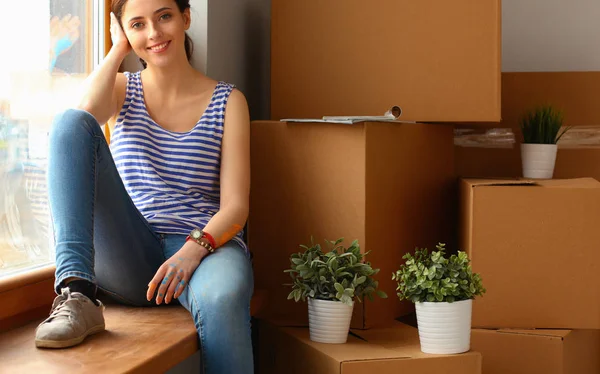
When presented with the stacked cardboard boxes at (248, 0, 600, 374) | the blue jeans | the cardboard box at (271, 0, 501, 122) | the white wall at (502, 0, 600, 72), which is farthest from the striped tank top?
the white wall at (502, 0, 600, 72)

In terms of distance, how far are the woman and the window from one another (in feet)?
0.30

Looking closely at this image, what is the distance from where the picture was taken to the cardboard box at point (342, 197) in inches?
63.1

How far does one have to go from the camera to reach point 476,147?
2.05m

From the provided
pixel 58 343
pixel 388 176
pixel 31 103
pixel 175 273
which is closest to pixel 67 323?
pixel 58 343

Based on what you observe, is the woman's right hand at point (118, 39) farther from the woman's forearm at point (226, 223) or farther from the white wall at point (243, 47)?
the woman's forearm at point (226, 223)

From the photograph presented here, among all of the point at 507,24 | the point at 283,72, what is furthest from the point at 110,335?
the point at 507,24

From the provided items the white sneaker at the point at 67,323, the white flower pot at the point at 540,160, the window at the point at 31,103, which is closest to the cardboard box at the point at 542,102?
the white flower pot at the point at 540,160

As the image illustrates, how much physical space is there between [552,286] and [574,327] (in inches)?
4.2

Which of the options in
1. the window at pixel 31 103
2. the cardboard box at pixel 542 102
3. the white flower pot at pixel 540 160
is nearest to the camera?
the window at pixel 31 103

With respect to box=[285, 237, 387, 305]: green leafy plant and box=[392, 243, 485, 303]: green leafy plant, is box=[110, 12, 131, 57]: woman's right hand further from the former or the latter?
box=[392, 243, 485, 303]: green leafy plant

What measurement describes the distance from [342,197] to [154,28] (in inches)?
20.4

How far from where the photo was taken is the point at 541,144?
6.24 feet

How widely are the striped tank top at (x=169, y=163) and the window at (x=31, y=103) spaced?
0.14 m

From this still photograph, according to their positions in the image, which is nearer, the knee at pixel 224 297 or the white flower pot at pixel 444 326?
the knee at pixel 224 297
